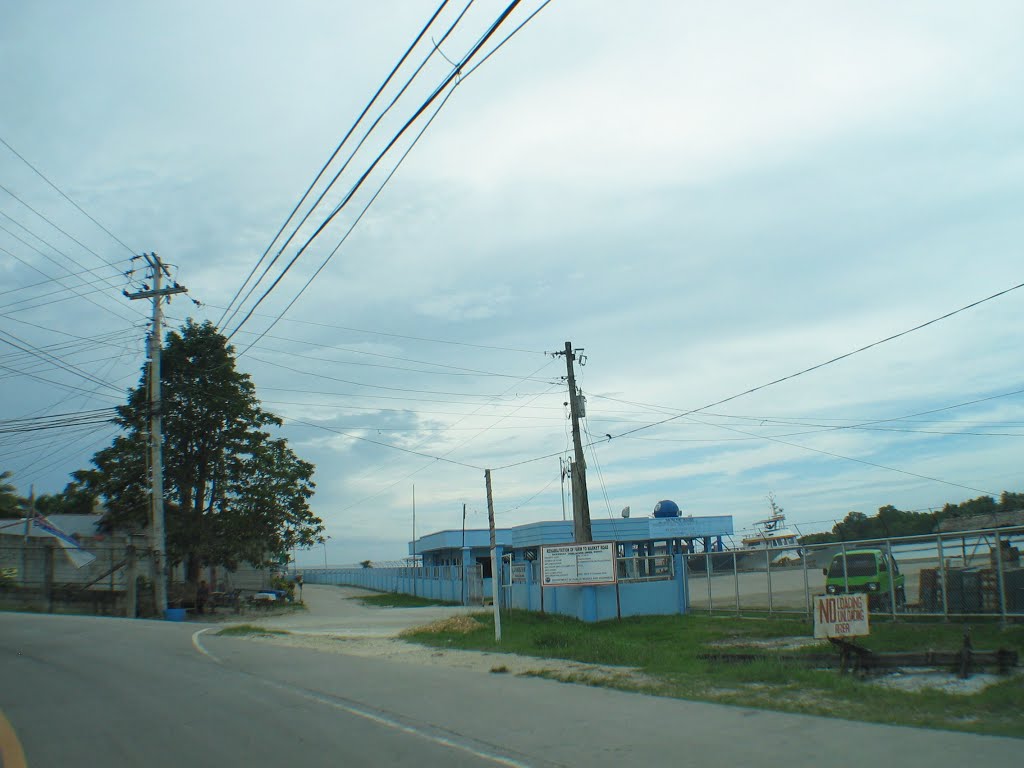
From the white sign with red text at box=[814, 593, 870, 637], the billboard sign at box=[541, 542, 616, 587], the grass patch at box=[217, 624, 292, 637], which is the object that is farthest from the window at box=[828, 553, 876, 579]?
the grass patch at box=[217, 624, 292, 637]

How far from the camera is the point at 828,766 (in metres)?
6.78

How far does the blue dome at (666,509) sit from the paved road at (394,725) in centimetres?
3621

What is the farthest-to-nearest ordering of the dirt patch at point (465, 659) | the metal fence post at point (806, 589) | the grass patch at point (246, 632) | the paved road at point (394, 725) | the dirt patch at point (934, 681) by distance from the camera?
the grass patch at point (246, 632), the metal fence post at point (806, 589), the dirt patch at point (465, 659), the dirt patch at point (934, 681), the paved road at point (394, 725)

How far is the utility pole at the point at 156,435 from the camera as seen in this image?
31.4 metres

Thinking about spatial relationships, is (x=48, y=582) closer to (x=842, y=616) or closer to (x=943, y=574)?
(x=842, y=616)

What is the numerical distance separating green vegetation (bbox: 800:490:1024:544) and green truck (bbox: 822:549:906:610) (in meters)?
13.3

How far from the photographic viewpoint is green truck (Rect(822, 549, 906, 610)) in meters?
19.1

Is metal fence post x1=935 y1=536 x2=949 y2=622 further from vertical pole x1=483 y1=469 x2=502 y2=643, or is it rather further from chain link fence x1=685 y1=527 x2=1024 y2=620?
vertical pole x1=483 y1=469 x2=502 y2=643

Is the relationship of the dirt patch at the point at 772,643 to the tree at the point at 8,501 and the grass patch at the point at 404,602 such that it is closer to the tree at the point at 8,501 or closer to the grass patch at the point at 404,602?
the grass patch at the point at 404,602

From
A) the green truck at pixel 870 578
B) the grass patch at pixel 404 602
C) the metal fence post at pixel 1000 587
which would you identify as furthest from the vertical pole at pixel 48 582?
the metal fence post at pixel 1000 587

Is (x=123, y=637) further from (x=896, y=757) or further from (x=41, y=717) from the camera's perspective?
(x=896, y=757)

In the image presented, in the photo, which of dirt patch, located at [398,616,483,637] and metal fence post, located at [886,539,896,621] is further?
dirt patch, located at [398,616,483,637]

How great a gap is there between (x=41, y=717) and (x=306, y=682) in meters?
3.82

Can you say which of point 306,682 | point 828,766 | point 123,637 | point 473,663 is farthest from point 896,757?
point 123,637
